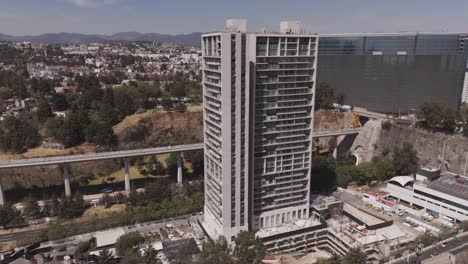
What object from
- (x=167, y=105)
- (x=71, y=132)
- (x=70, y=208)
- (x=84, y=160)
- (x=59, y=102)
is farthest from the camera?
(x=167, y=105)

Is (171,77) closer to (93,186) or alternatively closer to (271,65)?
(93,186)

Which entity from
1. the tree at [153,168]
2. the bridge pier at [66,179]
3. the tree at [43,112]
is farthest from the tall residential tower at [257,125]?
the tree at [43,112]

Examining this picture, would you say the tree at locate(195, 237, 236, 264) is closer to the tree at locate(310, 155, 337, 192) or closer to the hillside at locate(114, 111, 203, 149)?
the tree at locate(310, 155, 337, 192)

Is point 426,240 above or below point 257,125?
below

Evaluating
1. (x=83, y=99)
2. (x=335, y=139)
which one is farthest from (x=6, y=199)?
(x=335, y=139)

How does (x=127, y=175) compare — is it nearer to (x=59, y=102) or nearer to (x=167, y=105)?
(x=167, y=105)

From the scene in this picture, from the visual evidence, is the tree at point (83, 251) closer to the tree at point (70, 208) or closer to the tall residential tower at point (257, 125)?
the tree at point (70, 208)

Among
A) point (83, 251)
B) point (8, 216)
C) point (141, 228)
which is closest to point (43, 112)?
point (8, 216)
